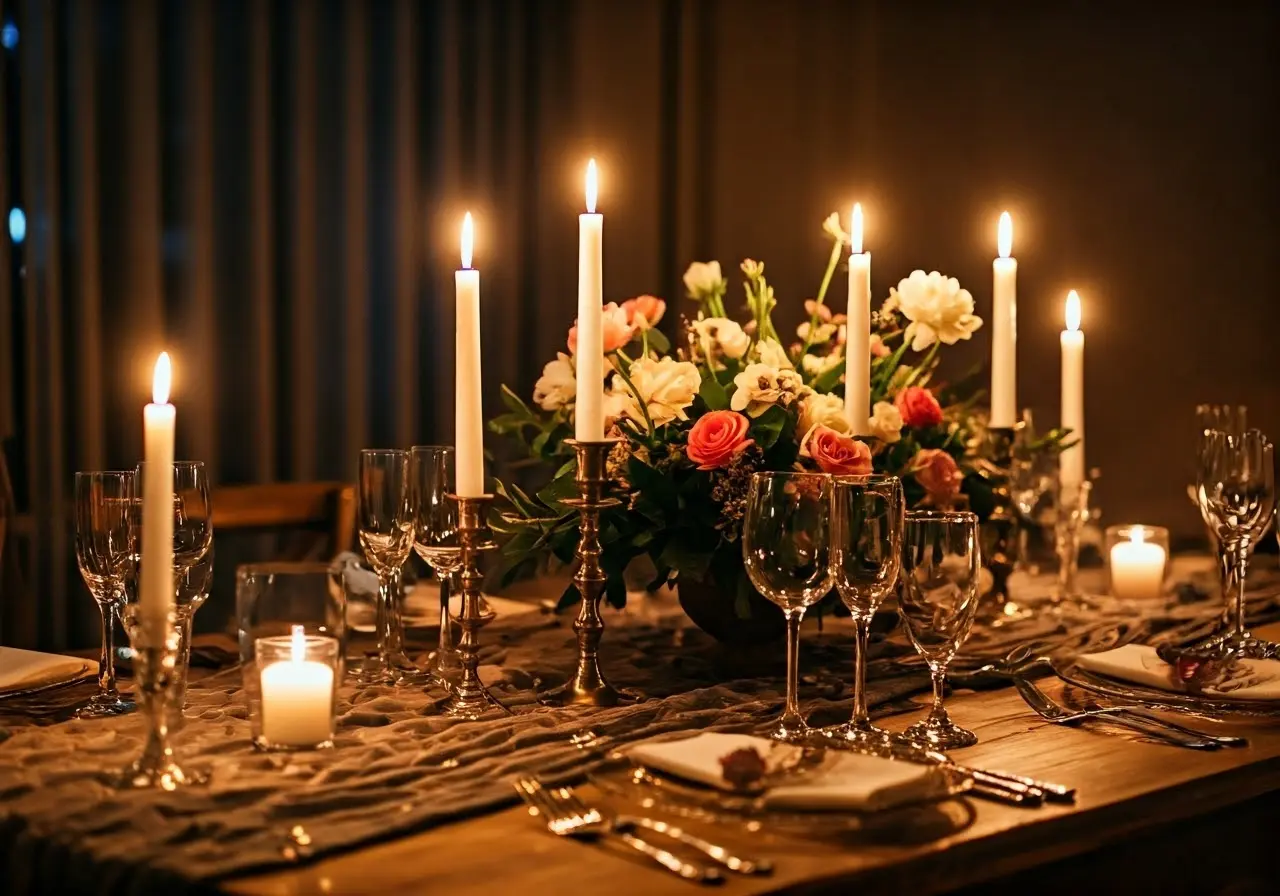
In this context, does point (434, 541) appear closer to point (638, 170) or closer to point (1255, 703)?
point (1255, 703)

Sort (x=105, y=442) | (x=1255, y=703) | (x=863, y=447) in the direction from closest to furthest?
(x=1255, y=703), (x=863, y=447), (x=105, y=442)

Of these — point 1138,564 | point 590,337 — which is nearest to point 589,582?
point 590,337

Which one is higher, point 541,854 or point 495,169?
point 495,169

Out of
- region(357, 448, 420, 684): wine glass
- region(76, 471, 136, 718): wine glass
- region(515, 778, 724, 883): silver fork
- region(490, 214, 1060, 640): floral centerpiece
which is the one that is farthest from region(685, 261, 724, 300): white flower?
region(515, 778, 724, 883): silver fork

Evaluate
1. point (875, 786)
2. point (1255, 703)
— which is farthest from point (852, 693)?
point (875, 786)

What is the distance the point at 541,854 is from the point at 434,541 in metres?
0.54

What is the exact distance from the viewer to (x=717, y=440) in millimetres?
1499

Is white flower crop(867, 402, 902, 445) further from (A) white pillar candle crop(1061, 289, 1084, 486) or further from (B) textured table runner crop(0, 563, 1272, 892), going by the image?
(A) white pillar candle crop(1061, 289, 1084, 486)

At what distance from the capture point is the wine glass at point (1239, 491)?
1.67 m

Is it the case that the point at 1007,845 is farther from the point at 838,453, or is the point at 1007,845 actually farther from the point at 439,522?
the point at 439,522

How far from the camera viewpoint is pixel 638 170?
382cm

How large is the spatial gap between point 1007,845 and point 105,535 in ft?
2.60

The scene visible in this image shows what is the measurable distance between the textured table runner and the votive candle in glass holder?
0.05 ft

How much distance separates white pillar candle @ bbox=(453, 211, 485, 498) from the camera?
4.65 feet
